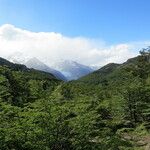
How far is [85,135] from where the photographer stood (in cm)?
2150

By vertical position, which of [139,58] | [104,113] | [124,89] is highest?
[139,58]

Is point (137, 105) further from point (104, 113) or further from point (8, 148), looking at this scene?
point (8, 148)

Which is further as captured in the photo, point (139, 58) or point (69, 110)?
point (139, 58)

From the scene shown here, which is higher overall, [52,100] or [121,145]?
[52,100]

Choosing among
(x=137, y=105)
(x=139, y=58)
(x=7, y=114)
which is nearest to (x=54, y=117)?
(x=7, y=114)

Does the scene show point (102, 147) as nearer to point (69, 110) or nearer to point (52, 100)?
point (69, 110)

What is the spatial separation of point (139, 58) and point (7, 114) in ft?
319

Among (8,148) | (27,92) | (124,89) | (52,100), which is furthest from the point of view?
(124,89)

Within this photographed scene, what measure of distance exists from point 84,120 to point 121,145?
2.55 metres

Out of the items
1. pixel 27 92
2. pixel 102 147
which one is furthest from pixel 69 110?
pixel 27 92

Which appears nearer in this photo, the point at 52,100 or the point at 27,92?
the point at 52,100

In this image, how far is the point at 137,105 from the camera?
61.7 metres

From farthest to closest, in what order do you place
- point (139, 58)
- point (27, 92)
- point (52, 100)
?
1. point (139, 58)
2. point (27, 92)
3. point (52, 100)

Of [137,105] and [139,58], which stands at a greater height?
[139,58]
